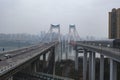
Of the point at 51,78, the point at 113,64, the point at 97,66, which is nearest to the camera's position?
the point at 113,64

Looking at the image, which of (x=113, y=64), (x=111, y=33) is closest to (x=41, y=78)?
(x=113, y=64)

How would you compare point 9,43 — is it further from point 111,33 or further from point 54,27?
point 54,27

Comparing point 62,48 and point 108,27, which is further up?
point 108,27

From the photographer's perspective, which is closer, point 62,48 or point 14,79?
point 14,79

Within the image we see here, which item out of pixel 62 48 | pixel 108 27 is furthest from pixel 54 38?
pixel 108 27

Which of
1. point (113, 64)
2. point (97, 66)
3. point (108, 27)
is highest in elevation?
point (108, 27)

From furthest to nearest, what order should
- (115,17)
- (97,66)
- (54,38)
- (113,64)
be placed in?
(54,38), (115,17), (97,66), (113,64)
